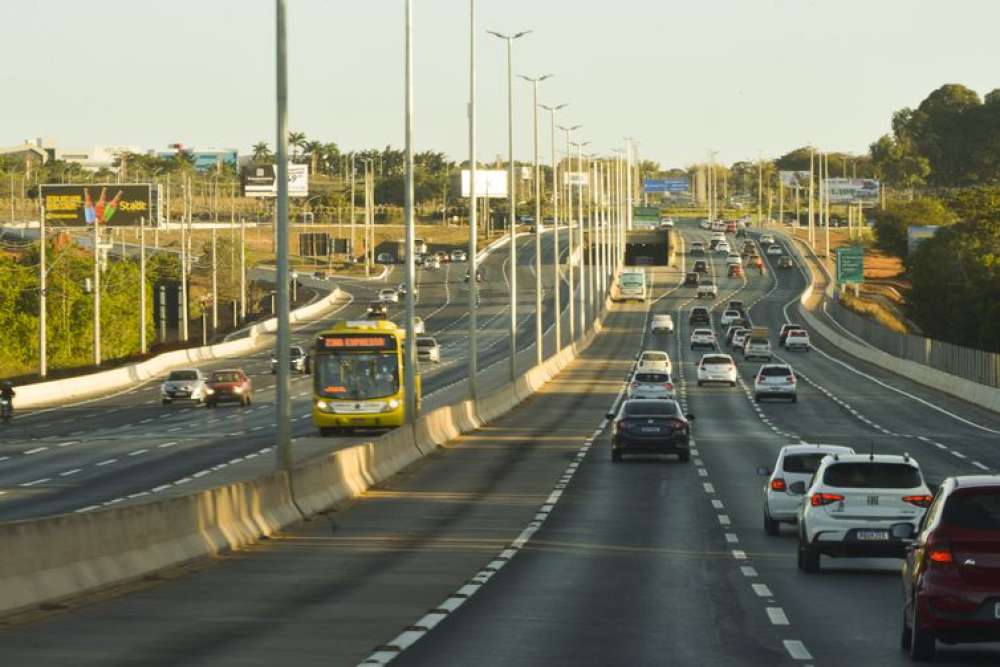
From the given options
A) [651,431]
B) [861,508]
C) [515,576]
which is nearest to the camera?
[515,576]

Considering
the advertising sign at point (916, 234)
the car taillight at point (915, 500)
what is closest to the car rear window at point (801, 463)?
the car taillight at point (915, 500)

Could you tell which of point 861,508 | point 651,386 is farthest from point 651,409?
point 861,508

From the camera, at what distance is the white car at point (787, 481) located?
2884cm

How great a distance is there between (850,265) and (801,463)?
121 m

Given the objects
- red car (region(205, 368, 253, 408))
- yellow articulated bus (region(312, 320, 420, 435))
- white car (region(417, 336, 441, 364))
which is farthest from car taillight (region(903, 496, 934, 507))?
white car (region(417, 336, 441, 364))

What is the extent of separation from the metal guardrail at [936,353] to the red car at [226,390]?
29.2m

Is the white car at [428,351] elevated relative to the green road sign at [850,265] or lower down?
lower down

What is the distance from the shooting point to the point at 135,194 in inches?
6294

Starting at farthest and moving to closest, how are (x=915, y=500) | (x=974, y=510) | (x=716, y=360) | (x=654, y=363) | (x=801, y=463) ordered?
(x=654, y=363), (x=716, y=360), (x=801, y=463), (x=915, y=500), (x=974, y=510)

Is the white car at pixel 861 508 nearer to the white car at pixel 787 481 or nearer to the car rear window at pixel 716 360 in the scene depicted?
the white car at pixel 787 481

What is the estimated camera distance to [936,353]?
91.4m

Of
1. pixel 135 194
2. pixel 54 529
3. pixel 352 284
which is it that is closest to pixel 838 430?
pixel 54 529

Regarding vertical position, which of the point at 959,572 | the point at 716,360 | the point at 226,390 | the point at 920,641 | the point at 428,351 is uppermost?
the point at 959,572

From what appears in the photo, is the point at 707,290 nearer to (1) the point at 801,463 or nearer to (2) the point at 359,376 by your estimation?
(2) the point at 359,376
